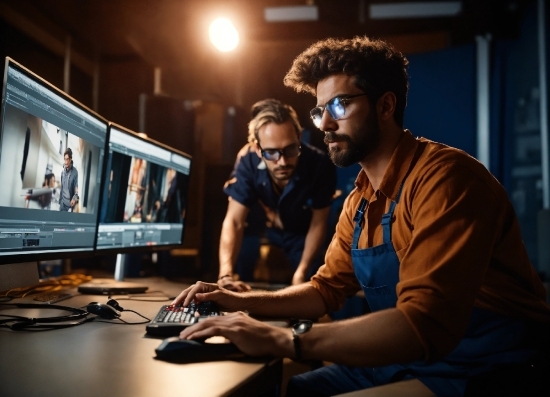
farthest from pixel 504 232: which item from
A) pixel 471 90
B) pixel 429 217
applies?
pixel 471 90

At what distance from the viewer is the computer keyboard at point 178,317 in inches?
38.7

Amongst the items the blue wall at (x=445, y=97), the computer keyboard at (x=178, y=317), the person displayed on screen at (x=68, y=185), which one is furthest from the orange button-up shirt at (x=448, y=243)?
the blue wall at (x=445, y=97)

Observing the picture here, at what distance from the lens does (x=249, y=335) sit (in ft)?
2.89

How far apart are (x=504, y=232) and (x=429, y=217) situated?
0.75ft

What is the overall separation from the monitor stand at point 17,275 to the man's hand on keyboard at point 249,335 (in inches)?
28.0

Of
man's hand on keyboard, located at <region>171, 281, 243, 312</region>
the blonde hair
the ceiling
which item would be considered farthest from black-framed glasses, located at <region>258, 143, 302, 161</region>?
the ceiling

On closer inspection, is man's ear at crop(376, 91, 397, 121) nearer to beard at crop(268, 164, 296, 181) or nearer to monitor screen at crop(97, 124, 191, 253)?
monitor screen at crop(97, 124, 191, 253)

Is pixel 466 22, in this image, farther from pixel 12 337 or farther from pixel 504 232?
pixel 12 337

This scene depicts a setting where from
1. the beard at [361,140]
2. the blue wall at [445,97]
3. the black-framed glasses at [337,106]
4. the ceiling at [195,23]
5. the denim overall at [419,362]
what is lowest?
the denim overall at [419,362]

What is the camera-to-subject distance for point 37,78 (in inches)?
46.4

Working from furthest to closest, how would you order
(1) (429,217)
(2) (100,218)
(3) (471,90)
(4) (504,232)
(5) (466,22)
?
1. (5) (466,22)
2. (3) (471,90)
3. (2) (100,218)
4. (4) (504,232)
5. (1) (429,217)

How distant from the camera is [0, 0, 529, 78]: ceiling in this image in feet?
13.2

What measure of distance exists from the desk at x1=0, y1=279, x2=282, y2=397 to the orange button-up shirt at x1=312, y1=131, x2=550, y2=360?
0.99ft

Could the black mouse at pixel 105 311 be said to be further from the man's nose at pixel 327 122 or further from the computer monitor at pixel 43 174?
the man's nose at pixel 327 122
